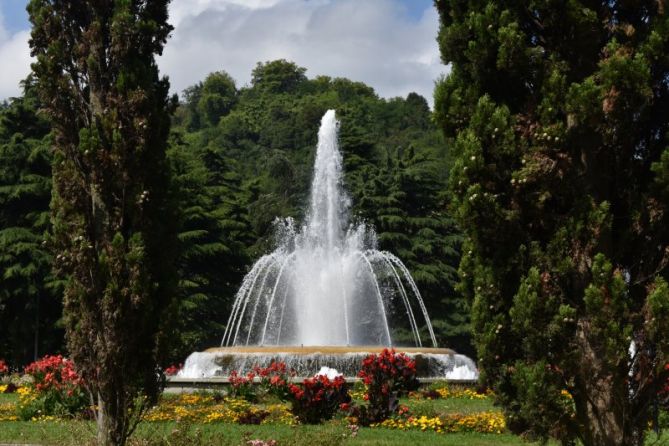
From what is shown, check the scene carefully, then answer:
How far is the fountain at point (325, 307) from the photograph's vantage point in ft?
56.6

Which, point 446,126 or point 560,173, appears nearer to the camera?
point 560,173

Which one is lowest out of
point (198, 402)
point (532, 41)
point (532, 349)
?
point (198, 402)

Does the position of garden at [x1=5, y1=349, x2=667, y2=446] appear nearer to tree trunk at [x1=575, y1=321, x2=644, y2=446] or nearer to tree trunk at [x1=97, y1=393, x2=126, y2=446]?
tree trunk at [x1=97, y1=393, x2=126, y2=446]

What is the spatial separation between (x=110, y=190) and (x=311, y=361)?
8.84 metres

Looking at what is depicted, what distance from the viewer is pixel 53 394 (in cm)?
1262

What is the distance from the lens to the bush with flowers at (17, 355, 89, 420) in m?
12.2

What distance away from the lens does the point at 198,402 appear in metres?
13.7

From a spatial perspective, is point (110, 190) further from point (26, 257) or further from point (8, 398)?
point (26, 257)

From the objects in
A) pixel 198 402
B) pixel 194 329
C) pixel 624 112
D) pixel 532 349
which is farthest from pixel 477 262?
pixel 194 329

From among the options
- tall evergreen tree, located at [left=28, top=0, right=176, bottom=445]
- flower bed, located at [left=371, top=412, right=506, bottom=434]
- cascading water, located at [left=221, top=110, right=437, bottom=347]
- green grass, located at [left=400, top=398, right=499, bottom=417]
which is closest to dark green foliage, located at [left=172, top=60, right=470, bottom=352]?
cascading water, located at [left=221, top=110, right=437, bottom=347]

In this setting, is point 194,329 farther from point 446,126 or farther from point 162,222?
point 446,126

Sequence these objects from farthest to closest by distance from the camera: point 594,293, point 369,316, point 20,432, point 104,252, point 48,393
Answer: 1. point 369,316
2. point 48,393
3. point 20,432
4. point 104,252
5. point 594,293

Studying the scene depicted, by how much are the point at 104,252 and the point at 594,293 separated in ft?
15.2

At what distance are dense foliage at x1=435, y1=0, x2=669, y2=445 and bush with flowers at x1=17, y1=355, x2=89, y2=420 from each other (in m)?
6.85
